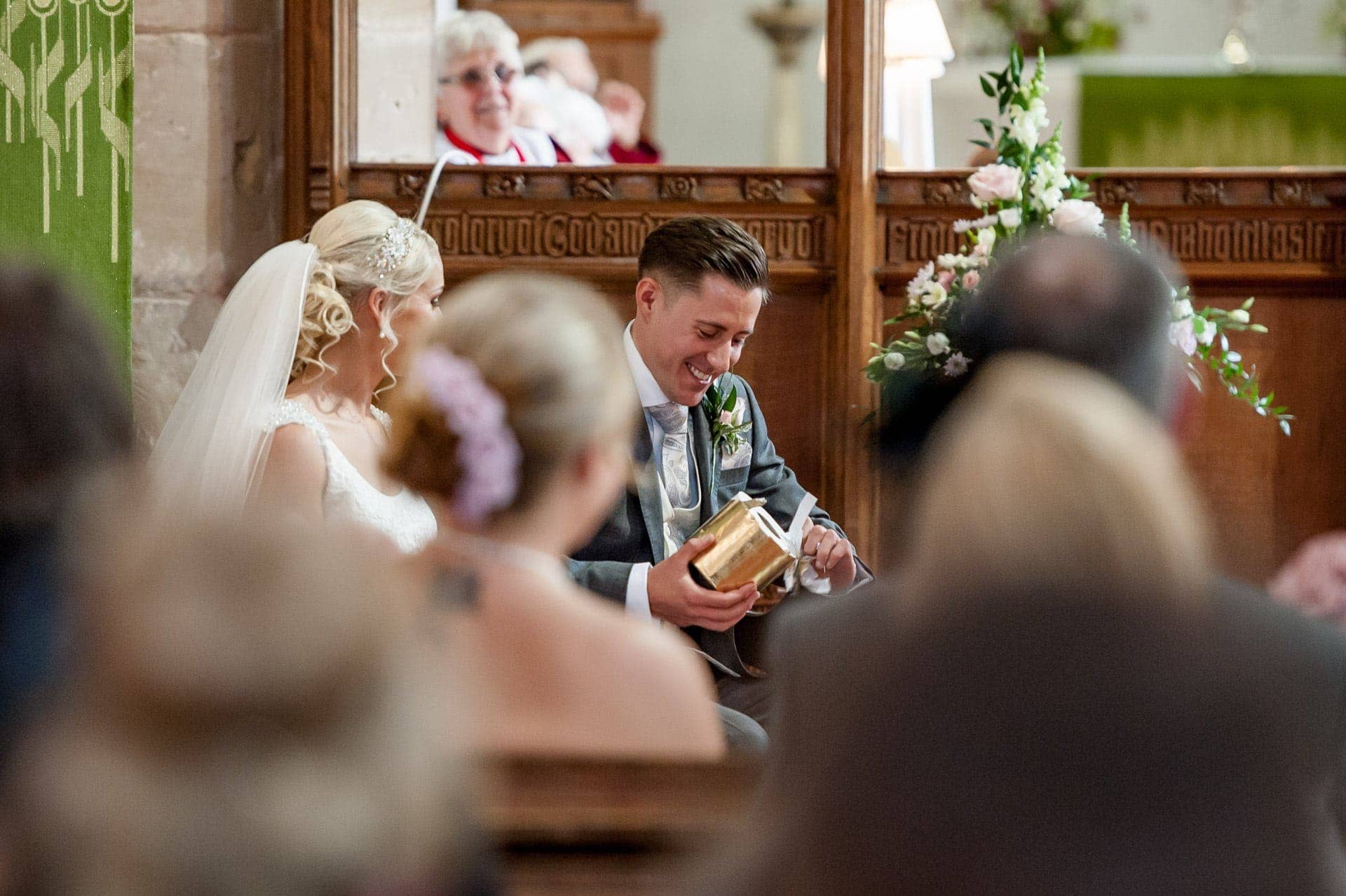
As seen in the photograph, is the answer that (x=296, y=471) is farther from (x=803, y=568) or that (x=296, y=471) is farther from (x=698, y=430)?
(x=803, y=568)

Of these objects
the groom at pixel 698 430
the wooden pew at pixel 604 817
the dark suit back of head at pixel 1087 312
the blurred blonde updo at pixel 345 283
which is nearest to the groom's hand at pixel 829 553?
the groom at pixel 698 430

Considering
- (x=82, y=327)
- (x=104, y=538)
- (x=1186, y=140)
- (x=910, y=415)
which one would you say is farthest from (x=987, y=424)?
(x=1186, y=140)

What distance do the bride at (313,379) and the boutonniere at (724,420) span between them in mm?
710

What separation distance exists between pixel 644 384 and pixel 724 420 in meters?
0.22

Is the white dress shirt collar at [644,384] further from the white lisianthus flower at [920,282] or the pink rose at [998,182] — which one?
the pink rose at [998,182]

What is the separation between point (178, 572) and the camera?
100 centimetres

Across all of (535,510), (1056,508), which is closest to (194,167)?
(535,510)

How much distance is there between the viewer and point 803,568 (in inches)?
140

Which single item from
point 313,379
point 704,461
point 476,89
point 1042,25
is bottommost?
point 704,461

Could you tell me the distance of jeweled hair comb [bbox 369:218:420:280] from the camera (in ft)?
11.4

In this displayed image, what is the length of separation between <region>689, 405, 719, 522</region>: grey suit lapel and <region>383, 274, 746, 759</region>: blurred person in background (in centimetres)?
182

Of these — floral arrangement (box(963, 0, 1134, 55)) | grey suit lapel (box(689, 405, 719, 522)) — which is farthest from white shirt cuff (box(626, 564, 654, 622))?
floral arrangement (box(963, 0, 1134, 55))

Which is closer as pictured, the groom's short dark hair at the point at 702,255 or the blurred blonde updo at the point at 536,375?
the blurred blonde updo at the point at 536,375

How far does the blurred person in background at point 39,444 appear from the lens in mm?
1621
